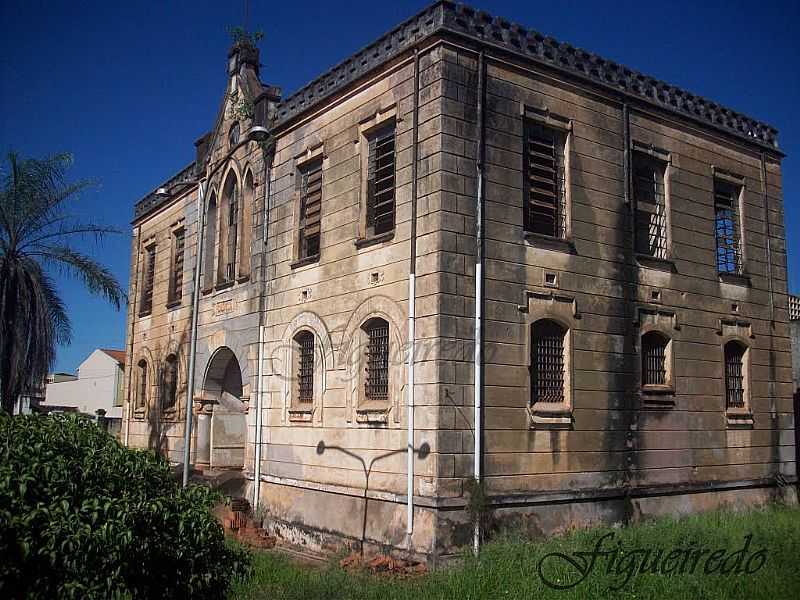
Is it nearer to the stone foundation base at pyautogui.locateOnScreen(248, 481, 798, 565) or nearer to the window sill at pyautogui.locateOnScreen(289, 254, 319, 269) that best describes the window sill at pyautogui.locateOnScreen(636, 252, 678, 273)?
the stone foundation base at pyautogui.locateOnScreen(248, 481, 798, 565)

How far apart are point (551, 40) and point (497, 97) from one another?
1.95 metres

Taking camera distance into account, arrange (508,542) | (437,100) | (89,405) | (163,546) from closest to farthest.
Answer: (163,546), (508,542), (437,100), (89,405)

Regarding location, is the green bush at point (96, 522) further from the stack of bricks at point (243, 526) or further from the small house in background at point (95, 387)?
the small house in background at point (95, 387)

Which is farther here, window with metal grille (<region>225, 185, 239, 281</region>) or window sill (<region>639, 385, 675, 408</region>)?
window with metal grille (<region>225, 185, 239, 281</region>)

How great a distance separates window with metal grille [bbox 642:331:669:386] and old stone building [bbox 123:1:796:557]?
0.05 meters

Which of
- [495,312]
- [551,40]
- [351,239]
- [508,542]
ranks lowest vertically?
[508,542]

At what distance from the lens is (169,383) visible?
2506 centimetres

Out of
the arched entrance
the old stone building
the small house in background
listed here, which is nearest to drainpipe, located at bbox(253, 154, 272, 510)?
the old stone building

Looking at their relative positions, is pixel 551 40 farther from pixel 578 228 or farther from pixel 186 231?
pixel 186 231

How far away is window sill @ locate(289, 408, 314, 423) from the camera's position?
1689 centimetres

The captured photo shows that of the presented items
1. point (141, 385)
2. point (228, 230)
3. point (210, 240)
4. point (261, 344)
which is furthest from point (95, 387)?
point (261, 344)

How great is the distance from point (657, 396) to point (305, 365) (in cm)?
741

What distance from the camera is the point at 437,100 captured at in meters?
14.2

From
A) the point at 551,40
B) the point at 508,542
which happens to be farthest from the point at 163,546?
the point at 551,40
